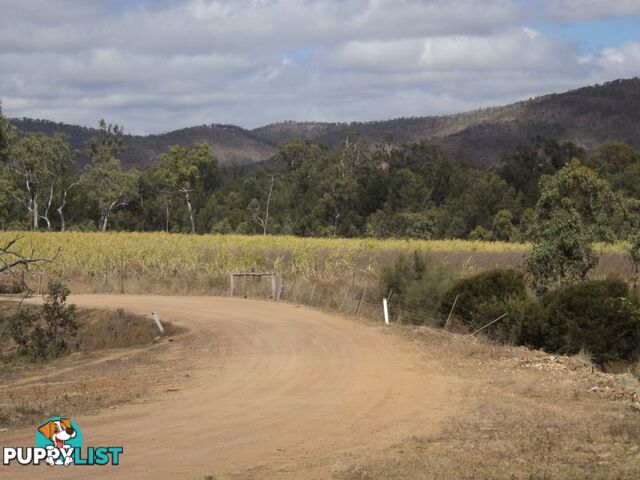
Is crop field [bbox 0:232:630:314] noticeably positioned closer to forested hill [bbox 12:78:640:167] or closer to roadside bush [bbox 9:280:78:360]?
roadside bush [bbox 9:280:78:360]

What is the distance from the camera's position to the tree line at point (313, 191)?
70188 millimetres

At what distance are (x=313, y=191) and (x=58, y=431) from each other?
232 ft

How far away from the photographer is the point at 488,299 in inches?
861

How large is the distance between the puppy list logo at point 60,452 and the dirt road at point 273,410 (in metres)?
0.16

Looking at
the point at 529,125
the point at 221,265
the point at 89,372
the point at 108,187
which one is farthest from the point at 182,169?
the point at 529,125

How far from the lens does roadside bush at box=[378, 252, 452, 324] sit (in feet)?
81.7

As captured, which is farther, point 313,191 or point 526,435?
point 313,191

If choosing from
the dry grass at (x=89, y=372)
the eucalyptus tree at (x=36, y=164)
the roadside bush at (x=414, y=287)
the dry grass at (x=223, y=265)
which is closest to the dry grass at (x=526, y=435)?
the dry grass at (x=89, y=372)

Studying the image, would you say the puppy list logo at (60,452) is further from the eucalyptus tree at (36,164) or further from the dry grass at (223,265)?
the eucalyptus tree at (36,164)

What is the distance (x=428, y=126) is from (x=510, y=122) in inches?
1213

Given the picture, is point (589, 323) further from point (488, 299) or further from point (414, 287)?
point (414, 287)

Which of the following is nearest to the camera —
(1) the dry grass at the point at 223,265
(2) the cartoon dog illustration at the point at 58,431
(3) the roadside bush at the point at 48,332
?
(2) the cartoon dog illustration at the point at 58,431

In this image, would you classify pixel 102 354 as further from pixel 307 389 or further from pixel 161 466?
pixel 161 466

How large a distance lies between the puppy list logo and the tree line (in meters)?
55.6
